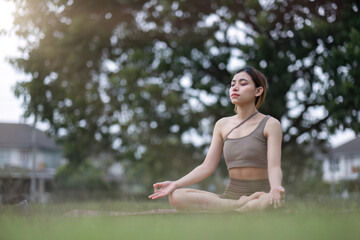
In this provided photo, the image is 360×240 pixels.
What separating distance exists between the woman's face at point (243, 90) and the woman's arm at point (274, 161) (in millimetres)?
324

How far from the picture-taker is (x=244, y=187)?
4840 mm

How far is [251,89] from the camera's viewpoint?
497 cm

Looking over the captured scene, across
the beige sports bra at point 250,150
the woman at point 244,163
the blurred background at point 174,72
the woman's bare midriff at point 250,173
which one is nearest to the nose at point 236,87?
the woman at point 244,163

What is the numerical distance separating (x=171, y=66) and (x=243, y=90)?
11.9 meters

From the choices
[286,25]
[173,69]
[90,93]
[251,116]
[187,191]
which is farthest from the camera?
[90,93]

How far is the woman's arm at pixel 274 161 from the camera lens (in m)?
4.16

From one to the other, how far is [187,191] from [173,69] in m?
12.3

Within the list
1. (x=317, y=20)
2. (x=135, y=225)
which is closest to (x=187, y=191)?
(x=135, y=225)

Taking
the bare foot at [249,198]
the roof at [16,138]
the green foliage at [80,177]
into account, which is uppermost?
the roof at [16,138]

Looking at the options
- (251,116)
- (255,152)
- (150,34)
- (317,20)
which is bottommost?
(255,152)

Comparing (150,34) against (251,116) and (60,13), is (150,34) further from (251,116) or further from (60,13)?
(251,116)

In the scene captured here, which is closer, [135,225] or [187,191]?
[135,225]

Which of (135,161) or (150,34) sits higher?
(150,34)

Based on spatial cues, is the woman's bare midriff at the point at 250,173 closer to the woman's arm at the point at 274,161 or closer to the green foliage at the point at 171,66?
the woman's arm at the point at 274,161
